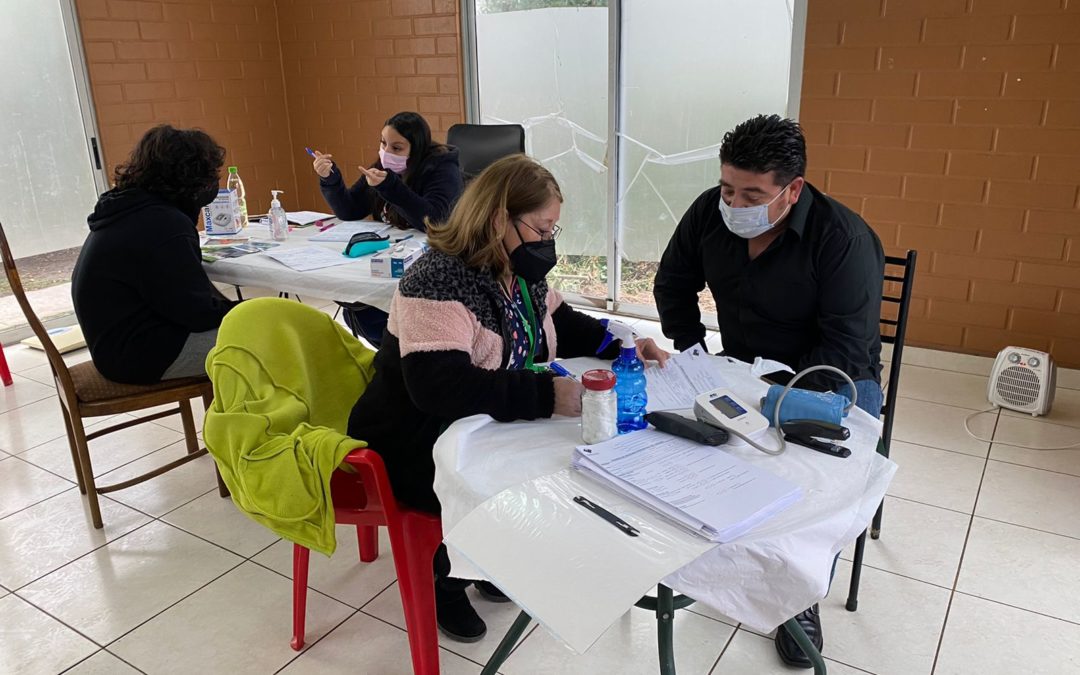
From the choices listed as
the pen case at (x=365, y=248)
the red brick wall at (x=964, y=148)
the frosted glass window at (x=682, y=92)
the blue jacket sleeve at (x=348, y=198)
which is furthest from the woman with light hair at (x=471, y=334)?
the frosted glass window at (x=682, y=92)

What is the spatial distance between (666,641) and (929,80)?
2794 mm

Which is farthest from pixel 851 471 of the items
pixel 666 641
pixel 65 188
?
pixel 65 188

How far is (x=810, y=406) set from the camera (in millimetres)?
1442

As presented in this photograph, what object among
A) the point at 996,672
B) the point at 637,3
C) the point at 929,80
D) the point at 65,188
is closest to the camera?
the point at 996,672

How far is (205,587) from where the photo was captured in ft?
7.20

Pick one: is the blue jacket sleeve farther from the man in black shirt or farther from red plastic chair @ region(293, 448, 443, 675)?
red plastic chair @ region(293, 448, 443, 675)

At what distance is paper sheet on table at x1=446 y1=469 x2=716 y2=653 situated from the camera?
41.5 inches

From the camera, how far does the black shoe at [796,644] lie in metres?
1.83

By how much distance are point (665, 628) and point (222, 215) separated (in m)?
2.41

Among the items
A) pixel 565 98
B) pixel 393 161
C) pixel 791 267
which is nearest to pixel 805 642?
pixel 791 267

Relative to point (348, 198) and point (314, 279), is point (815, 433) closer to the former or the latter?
point (314, 279)

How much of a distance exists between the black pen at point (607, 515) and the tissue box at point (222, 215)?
92.5 inches

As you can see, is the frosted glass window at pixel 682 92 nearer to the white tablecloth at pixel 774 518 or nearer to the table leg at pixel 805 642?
the white tablecloth at pixel 774 518

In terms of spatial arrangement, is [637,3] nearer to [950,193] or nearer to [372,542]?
[950,193]
